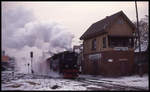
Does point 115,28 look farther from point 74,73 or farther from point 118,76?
point 74,73

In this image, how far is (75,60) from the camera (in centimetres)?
2519

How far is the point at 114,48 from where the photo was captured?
27125 mm

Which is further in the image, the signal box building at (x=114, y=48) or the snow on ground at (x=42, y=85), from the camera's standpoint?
the signal box building at (x=114, y=48)

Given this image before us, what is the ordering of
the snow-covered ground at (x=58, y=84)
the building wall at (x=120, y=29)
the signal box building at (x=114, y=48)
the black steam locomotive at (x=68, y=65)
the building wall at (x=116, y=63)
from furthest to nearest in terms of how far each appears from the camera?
the building wall at (x=120, y=29), the signal box building at (x=114, y=48), the building wall at (x=116, y=63), the black steam locomotive at (x=68, y=65), the snow-covered ground at (x=58, y=84)

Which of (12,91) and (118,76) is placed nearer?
(12,91)

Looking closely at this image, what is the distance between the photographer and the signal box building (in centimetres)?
2694

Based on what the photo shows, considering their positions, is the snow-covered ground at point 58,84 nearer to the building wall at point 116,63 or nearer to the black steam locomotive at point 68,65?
the black steam locomotive at point 68,65

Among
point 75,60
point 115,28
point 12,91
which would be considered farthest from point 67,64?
point 12,91

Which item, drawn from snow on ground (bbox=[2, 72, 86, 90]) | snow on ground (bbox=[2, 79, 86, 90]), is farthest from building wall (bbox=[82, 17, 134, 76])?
snow on ground (bbox=[2, 79, 86, 90])

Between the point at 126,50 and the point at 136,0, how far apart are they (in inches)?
272

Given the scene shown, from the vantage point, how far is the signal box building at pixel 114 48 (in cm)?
2694

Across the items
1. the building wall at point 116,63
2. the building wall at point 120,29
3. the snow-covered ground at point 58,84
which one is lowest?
the snow-covered ground at point 58,84

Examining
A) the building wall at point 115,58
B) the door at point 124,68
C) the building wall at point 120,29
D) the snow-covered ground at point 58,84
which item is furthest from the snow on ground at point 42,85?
the building wall at point 120,29

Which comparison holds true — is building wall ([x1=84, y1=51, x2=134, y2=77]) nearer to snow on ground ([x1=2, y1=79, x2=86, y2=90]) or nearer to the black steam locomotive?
the black steam locomotive
